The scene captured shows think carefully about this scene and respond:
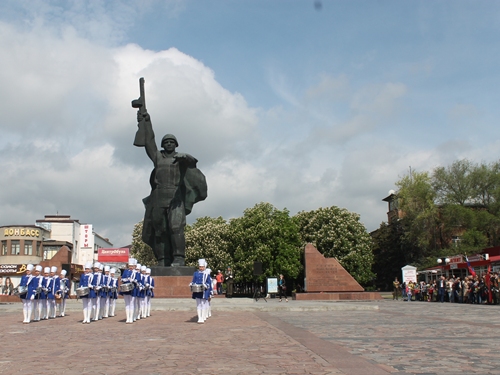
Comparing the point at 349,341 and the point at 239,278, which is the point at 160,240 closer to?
the point at 349,341

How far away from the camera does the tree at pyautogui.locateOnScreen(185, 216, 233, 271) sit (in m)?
55.8

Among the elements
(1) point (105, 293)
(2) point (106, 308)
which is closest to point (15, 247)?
(2) point (106, 308)

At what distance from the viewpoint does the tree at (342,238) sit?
51.2 meters

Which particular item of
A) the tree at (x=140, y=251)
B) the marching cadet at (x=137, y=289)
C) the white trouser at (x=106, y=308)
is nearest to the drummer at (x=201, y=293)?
the marching cadet at (x=137, y=289)

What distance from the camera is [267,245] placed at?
1938 inches

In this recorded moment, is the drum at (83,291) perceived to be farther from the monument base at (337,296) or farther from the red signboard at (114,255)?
the red signboard at (114,255)

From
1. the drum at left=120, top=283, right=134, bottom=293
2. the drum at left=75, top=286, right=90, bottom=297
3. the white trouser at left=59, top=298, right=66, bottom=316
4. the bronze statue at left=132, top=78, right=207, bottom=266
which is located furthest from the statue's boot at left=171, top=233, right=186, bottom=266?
the drum at left=120, top=283, right=134, bottom=293

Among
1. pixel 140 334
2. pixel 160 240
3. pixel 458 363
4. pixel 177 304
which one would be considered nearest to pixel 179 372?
pixel 458 363

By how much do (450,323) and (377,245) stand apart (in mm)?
48228

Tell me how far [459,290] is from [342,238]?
20734mm

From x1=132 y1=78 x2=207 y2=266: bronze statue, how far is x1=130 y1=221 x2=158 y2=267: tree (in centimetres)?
3390

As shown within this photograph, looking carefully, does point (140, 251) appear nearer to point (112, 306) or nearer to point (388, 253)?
point (388, 253)

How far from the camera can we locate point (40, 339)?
10992 millimetres

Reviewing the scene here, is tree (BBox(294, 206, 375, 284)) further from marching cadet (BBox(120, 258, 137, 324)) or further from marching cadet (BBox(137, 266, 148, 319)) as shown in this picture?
marching cadet (BBox(120, 258, 137, 324))
